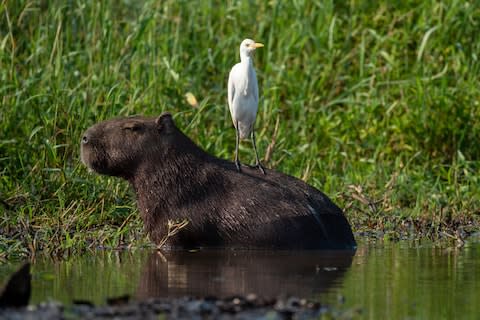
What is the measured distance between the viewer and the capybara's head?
8.08 metres

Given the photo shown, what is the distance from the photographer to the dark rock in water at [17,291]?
5211 mm

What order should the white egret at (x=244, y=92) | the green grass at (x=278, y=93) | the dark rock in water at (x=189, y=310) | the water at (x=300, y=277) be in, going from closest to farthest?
the dark rock in water at (x=189, y=310)
the water at (x=300, y=277)
the white egret at (x=244, y=92)
the green grass at (x=278, y=93)

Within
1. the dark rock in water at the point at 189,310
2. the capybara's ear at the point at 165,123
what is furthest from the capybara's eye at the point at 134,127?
the dark rock in water at the point at 189,310

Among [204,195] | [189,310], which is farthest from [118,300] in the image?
[204,195]

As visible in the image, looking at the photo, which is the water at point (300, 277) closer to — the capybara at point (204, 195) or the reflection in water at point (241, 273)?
the reflection in water at point (241, 273)

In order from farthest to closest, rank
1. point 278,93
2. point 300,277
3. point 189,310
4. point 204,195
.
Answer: point 278,93 < point 204,195 < point 300,277 < point 189,310

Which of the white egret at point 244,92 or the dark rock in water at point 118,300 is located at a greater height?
the white egret at point 244,92

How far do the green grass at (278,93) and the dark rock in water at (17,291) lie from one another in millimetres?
2992

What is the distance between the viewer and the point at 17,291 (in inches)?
207

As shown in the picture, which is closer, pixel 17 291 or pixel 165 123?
pixel 17 291

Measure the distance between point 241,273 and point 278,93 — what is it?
4.84 metres

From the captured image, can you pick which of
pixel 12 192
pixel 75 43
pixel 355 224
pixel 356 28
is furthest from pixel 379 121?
pixel 12 192

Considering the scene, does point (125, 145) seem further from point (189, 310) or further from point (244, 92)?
point (189, 310)

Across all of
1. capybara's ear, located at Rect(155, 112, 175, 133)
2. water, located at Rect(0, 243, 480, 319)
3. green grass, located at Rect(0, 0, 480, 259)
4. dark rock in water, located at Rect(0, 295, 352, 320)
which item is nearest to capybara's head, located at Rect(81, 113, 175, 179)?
capybara's ear, located at Rect(155, 112, 175, 133)
